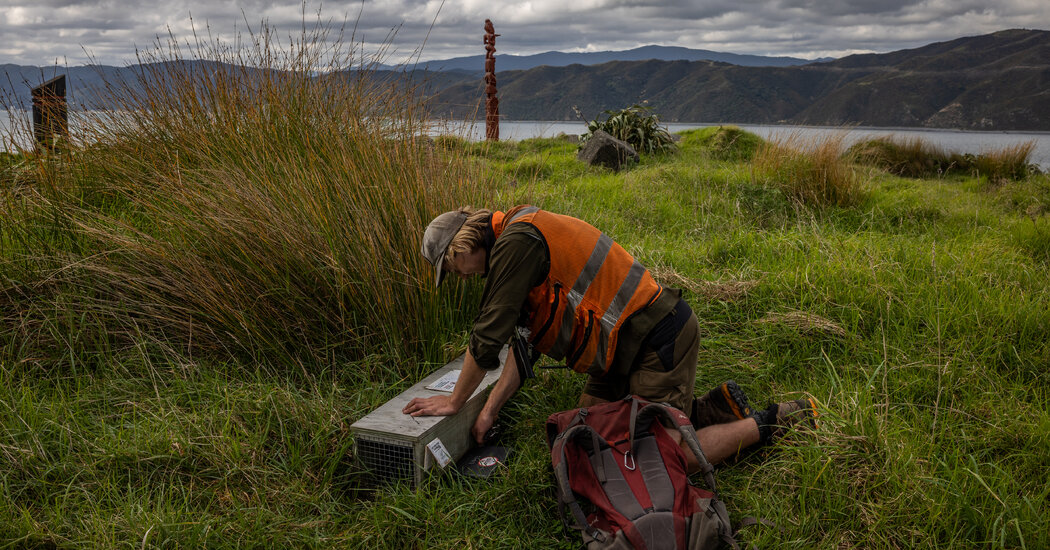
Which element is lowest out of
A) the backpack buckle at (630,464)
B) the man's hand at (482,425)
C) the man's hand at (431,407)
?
the man's hand at (482,425)

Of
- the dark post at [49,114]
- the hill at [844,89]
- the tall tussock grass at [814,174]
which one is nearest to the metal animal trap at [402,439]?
the dark post at [49,114]

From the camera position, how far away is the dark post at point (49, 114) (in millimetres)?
4395

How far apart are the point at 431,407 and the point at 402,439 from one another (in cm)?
18

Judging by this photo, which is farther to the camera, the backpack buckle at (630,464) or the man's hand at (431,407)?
the man's hand at (431,407)

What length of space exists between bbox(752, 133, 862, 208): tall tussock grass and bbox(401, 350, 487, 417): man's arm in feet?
15.8

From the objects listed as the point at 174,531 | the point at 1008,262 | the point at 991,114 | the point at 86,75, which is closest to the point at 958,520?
the point at 174,531

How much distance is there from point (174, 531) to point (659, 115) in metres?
10.5

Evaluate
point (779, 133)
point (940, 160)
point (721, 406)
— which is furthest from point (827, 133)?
point (940, 160)

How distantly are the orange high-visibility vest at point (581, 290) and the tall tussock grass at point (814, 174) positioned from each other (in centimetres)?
436

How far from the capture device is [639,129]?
415 inches

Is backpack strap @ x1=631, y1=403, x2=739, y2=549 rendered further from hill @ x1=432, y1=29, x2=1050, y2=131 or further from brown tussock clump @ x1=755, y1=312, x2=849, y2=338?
hill @ x1=432, y1=29, x2=1050, y2=131

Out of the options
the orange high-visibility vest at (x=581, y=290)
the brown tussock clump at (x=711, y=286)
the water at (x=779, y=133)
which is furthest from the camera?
the water at (x=779, y=133)

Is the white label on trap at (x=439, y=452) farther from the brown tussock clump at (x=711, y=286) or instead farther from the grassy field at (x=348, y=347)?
the brown tussock clump at (x=711, y=286)

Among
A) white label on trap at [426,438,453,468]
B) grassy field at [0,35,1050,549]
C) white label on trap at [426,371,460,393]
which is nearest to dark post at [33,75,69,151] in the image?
grassy field at [0,35,1050,549]
